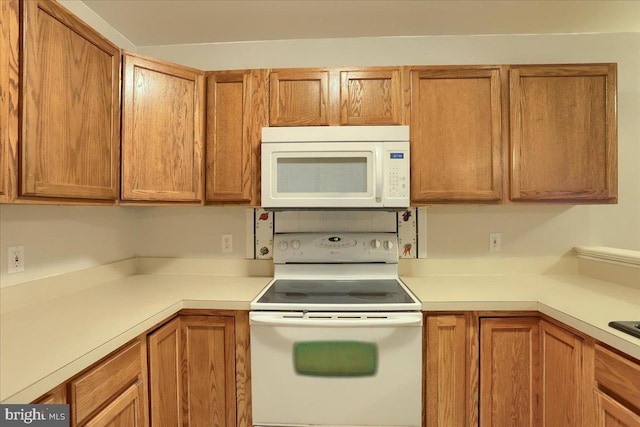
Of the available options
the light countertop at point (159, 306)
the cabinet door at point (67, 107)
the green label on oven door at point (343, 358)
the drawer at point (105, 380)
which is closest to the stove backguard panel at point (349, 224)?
the light countertop at point (159, 306)

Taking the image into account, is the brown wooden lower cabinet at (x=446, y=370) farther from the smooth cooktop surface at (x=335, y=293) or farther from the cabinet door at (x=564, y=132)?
the cabinet door at (x=564, y=132)

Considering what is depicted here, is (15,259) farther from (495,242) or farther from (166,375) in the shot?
(495,242)

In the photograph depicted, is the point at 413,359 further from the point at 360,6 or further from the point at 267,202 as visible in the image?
the point at 360,6

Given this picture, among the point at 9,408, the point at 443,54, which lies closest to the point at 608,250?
the point at 443,54

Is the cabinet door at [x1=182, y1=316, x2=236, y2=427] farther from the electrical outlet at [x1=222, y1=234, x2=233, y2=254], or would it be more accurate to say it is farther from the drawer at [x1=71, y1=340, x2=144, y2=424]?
the electrical outlet at [x1=222, y1=234, x2=233, y2=254]

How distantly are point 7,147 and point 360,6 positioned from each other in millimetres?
1701

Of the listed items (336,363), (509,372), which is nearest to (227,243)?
(336,363)

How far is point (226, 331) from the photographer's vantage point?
57.4 inches

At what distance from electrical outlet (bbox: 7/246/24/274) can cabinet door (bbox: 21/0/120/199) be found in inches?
15.5

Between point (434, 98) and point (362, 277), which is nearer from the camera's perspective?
point (434, 98)

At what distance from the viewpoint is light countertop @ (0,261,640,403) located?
851mm

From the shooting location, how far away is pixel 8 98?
0.97 m

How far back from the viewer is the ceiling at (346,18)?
1.71 metres

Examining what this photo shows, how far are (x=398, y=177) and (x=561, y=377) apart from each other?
3.55 feet
